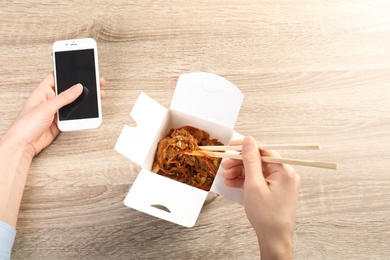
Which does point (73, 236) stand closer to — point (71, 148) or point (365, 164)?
point (71, 148)

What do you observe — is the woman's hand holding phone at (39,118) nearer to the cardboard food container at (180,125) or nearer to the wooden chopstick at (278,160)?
the cardboard food container at (180,125)

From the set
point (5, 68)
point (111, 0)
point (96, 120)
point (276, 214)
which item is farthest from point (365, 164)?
point (5, 68)

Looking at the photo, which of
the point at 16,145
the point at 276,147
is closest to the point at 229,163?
the point at 276,147

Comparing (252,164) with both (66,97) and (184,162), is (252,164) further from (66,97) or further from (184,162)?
(66,97)

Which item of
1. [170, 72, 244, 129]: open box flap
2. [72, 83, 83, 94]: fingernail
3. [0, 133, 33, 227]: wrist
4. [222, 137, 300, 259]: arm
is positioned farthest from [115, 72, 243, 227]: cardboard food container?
[0, 133, 33, 227]: wrist

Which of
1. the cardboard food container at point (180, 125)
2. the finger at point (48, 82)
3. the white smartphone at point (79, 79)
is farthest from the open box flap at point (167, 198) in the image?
the finger at point (48, 82)

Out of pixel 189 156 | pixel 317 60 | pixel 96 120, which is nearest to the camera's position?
pixel 189 156

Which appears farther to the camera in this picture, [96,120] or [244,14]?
[244,14]
